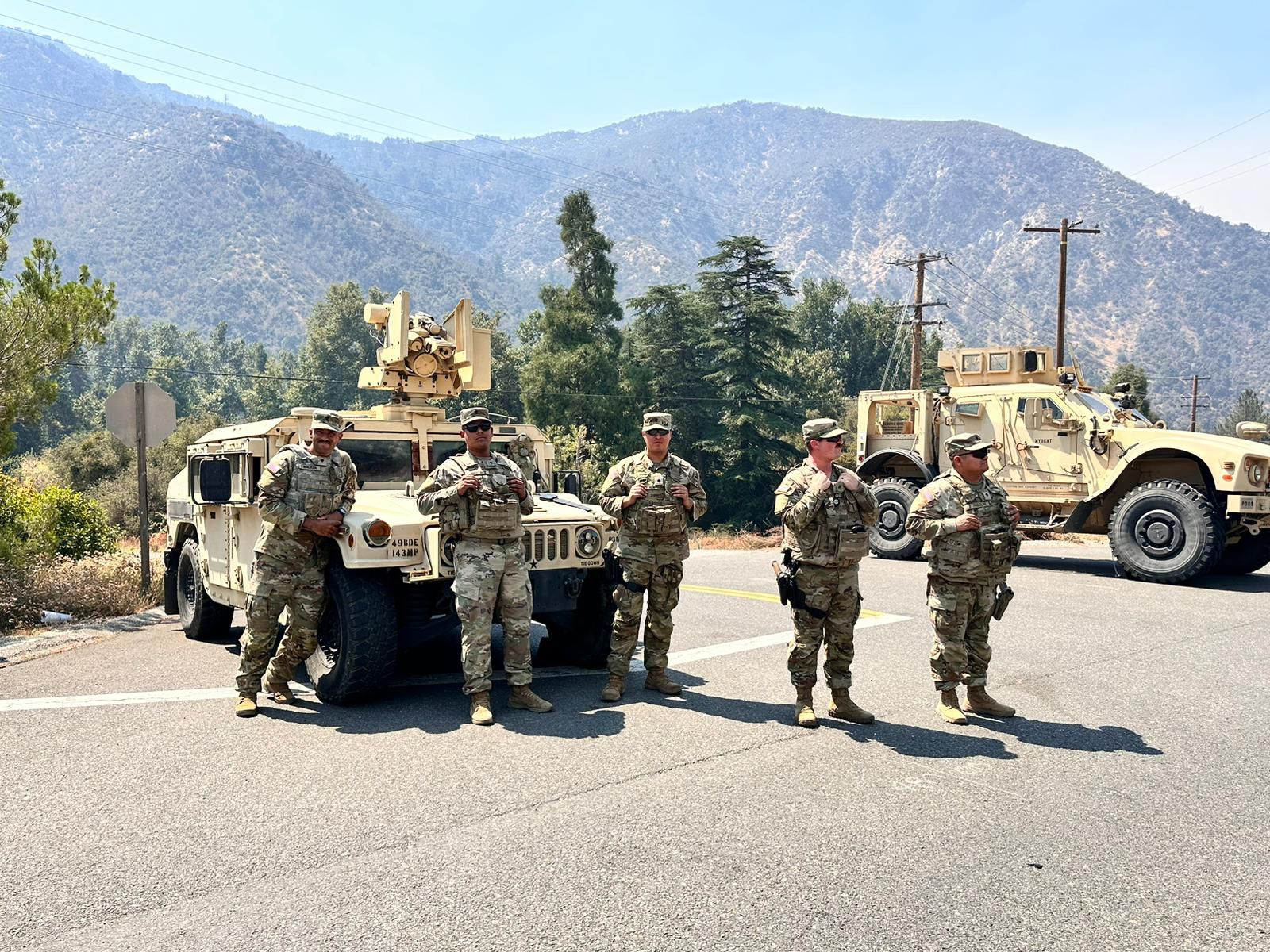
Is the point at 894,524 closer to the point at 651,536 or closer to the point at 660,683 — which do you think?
the point at 660,683

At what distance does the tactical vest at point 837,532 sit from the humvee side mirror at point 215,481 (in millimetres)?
3793

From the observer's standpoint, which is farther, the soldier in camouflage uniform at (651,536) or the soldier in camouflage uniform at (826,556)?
the soldier in camouflage uniform at (651,536)

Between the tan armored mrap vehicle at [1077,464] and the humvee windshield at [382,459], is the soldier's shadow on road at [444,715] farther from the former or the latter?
the tan armored mrap vehicle at [1077,464]

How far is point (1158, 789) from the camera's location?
175 inches

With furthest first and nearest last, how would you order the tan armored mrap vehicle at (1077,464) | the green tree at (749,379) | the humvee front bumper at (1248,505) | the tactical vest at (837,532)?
1. the green tree at (749,379)
2. the tan armored mrap vehicle at (1077,464)
3. the humvee front bumper at (1248,505)
4. the tactical vest at (837,532)

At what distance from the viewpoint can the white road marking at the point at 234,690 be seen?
6051 millimetres

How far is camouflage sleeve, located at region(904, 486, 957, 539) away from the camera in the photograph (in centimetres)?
542

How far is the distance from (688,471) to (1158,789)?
9.97 ft

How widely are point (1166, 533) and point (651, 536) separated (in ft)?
26.1

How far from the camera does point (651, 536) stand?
6.06m

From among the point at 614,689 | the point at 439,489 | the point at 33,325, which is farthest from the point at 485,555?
the point at 33,325

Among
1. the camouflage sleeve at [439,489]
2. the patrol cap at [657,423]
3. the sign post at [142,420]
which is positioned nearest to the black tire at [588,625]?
the patrol cap at [657,423]

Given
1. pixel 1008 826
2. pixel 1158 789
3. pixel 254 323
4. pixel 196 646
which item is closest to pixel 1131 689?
pixel 1158 789

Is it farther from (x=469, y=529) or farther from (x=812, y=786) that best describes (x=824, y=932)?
(x=469, y=529)
